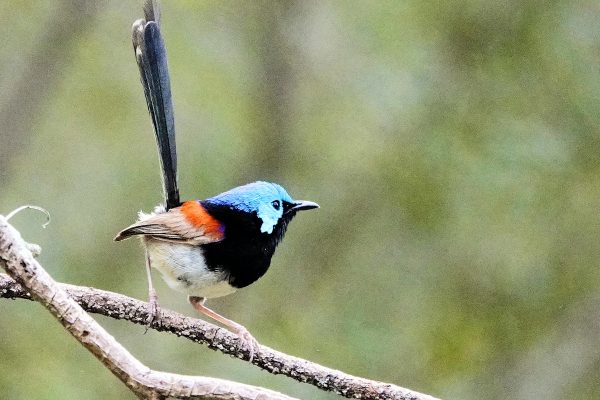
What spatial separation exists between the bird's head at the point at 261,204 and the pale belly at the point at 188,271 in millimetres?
311

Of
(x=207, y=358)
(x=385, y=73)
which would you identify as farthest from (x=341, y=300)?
(x=385, y=73)

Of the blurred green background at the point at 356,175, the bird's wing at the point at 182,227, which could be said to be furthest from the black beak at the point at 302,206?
the blurred green background at the point at 356,175

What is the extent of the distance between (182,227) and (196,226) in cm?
6

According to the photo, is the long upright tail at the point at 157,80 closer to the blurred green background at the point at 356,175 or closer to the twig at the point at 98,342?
the twig at the point at 98,342

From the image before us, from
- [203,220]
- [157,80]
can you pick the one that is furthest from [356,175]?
[157,80]

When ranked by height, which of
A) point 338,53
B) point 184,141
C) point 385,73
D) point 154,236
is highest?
point 338,53

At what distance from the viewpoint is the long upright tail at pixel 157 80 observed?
3395mm

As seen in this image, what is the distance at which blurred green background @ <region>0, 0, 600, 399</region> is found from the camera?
17.8 ft

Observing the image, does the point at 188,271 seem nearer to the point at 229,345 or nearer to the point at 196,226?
the point at 196,226

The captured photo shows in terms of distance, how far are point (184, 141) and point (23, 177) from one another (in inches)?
66.0

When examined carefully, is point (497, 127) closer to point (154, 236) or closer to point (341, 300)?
point (341, 300)

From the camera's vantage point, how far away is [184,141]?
634 centimetres

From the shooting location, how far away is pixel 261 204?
12.7ft

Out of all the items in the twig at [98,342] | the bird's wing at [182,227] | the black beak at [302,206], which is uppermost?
the black beak at [302,206]
